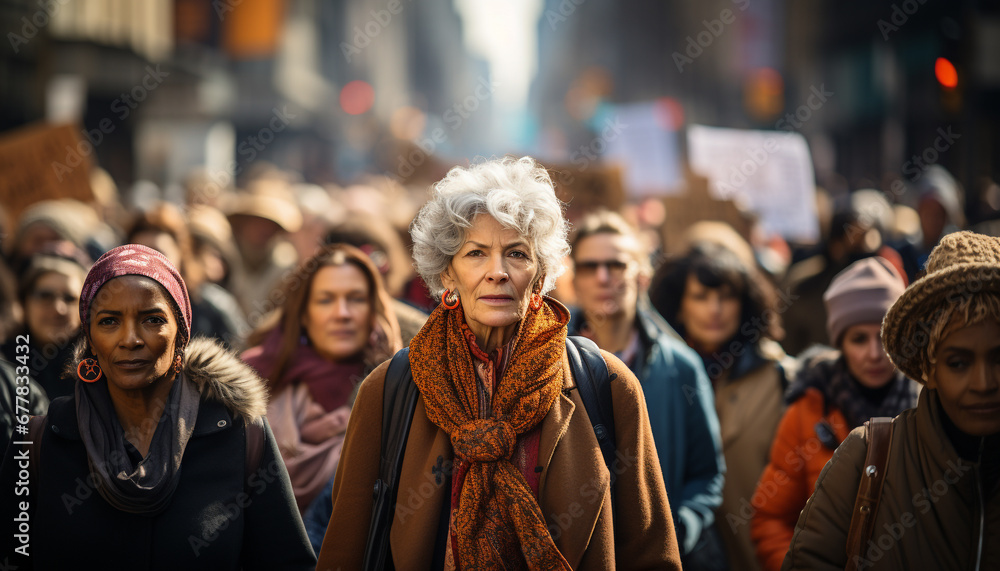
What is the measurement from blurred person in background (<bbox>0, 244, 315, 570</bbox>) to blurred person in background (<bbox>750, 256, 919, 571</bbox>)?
206cm

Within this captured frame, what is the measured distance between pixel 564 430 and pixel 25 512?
1878mm

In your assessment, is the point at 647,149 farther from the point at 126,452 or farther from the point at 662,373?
the point at 126,452

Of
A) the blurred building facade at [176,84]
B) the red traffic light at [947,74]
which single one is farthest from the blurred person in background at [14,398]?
the blurred building facade at [176,84]

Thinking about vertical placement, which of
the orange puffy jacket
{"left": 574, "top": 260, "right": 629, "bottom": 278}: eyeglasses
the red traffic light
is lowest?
the orange puffy jacket

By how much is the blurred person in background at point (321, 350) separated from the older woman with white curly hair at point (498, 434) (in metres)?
1.46

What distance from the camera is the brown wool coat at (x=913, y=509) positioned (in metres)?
2.82

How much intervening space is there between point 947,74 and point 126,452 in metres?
6.66

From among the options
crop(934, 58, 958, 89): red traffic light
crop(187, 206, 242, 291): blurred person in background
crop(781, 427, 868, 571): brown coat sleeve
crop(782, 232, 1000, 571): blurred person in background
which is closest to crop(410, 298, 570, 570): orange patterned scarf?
crop(781, 427, 868, 571): brown coat sleeve

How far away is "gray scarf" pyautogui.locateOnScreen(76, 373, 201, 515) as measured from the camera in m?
3.06

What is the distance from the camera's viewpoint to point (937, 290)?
294 cm

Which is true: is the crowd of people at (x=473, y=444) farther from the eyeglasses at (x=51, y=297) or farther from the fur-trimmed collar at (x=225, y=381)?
the eyeglasses at (x=51, y=297)

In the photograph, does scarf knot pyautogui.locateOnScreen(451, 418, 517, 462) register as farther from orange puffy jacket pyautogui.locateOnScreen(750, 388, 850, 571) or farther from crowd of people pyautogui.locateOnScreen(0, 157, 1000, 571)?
orange puffy jacket pyautogui.locateOnScreen(750, 388, 850, 571)

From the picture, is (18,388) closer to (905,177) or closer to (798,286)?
(798,286)

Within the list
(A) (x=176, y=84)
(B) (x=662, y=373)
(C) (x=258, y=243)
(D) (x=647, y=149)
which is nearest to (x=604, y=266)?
(B) (x=662, y=373)
